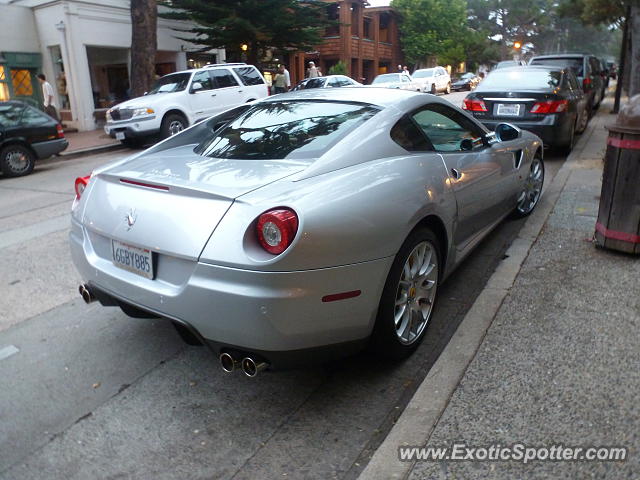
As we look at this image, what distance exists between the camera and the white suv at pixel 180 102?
517 inches

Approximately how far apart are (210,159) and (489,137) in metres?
2.46

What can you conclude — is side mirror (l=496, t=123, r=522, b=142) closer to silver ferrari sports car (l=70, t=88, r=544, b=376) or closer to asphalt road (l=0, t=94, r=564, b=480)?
silver ferrari sports car (l=70, t=88, r=544, b=376)

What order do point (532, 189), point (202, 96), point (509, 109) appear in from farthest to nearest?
point (202, 96) → point (509, 109) → point (532, 189)

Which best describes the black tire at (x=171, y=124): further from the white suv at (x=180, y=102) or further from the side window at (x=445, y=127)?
the side window at (x=445, y=127)

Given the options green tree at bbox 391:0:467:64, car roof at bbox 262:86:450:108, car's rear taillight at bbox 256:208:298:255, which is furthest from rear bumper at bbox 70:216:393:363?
green tree at bbox 391:0:467:64

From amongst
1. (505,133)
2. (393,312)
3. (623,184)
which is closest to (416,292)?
→ (393,312)

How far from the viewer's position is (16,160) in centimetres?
1091

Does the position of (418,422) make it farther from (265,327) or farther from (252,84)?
(252,84)

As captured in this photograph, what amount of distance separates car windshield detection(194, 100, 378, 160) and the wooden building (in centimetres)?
3262

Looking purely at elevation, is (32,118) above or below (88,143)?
above

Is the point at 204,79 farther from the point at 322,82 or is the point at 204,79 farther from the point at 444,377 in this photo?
the point at 444,377

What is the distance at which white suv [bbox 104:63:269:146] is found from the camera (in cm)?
1313

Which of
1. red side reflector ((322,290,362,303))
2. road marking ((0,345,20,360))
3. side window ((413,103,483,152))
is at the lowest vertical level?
→ road marking ((0,345,20,360))

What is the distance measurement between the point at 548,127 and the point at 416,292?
6.33 meters
